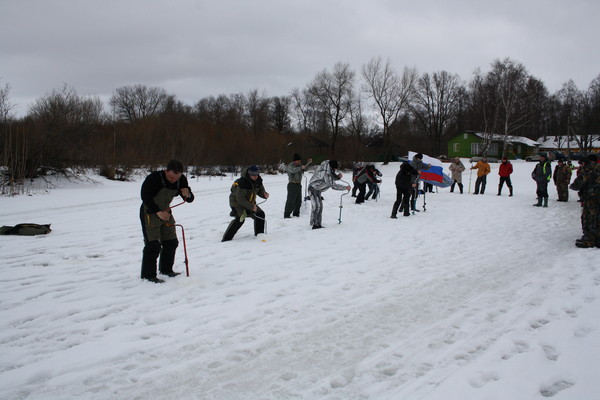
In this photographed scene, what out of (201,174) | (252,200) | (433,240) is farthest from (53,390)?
(201,174)

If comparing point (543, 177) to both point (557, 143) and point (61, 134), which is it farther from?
point (557, 143)

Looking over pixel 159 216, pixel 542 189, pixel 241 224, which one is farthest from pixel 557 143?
pixel 159 216

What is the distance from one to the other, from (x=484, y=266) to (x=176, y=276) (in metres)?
5.22

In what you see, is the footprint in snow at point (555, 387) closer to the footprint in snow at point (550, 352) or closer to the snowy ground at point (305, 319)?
the snowy ground at point (305, 319)

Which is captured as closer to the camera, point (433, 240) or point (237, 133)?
point (433, 240)

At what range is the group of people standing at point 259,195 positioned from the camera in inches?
220

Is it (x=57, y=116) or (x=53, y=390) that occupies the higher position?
(x=57, y=116)

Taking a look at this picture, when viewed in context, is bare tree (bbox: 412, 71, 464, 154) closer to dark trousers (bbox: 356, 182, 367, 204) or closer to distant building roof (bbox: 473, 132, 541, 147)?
distant building roof (bbox: 473, 132, 541, 147)

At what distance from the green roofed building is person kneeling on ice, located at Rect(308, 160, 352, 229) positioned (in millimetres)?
52107

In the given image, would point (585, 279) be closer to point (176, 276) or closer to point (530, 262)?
point (530, 262)

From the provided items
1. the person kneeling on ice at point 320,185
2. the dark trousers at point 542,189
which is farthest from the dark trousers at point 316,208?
the dark trousers at point 542,189

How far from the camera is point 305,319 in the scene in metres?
4.58

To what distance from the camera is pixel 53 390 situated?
10.6 ft

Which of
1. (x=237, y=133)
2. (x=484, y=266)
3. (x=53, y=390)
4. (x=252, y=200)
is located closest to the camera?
(x=53, y=390)
